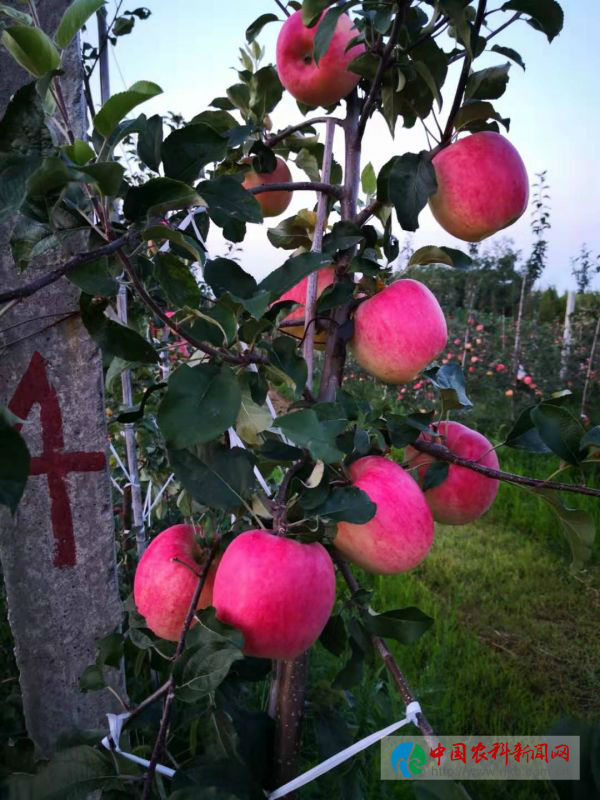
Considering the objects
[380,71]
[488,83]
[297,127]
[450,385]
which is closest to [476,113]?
[488,83]

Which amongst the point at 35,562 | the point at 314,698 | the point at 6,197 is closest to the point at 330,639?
the point at 314,698

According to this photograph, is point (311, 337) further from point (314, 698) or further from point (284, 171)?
point (314, 698)

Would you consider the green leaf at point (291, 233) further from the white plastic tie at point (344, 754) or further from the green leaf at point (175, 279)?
the white plastic tie at point (344, 754)

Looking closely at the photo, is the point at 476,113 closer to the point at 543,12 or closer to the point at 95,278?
the point at 543,12

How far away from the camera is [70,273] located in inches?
21.9

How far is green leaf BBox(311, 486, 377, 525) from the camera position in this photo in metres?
0.65

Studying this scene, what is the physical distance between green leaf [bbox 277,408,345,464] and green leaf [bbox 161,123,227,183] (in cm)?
24

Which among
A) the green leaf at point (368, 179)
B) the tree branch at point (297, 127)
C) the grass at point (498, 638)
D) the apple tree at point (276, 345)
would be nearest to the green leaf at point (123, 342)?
the apple tree at point (276, 345)

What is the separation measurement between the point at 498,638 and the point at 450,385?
1842 mm

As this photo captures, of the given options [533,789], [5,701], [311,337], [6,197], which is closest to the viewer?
[6,197]

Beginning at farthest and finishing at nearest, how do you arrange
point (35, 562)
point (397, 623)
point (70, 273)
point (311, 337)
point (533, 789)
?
point (533, 789) → point (35, 562) → point (311, 337) → point (397, 623) → point (70, 273)

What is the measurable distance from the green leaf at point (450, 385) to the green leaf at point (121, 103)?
0.55m

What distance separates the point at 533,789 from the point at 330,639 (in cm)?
126

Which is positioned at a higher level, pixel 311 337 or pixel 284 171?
pixel 284 171
